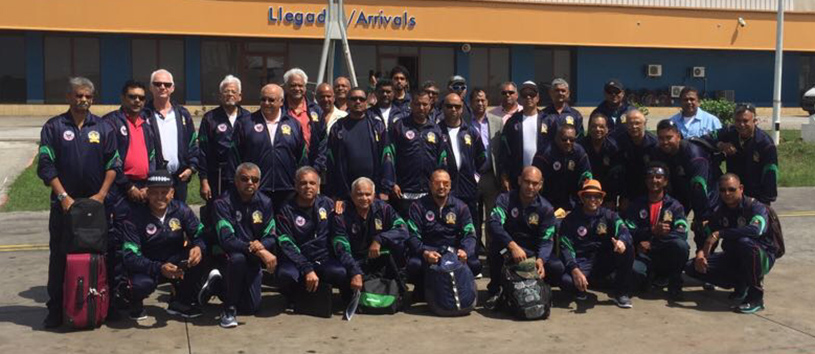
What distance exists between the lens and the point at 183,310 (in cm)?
725

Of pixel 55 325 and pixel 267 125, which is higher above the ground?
pixel 267 125

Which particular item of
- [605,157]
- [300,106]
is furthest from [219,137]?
[605,157]

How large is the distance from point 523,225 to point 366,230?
1356 millimetres

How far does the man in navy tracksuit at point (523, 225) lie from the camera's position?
771 centimetres

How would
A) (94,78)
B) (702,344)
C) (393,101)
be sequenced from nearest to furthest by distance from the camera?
(702,344) < (393,101) < (94,78)

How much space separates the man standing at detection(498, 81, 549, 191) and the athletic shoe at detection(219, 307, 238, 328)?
2.98m

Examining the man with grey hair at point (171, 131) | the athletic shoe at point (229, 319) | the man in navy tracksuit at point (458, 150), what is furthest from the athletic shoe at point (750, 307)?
the man with grey hair at point (171, 131)

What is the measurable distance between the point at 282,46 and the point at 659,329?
90.1ft

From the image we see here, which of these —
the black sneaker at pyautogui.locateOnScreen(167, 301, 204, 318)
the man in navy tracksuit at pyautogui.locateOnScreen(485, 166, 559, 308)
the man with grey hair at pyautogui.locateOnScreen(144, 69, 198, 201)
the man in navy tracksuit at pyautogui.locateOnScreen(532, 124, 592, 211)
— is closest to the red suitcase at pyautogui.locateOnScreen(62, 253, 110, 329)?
the black sneaker at pyautogui.locateOnScreen(167, 301, 204, 318)

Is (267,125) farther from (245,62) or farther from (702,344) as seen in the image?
(245,62)

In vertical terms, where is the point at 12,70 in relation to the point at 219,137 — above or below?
above

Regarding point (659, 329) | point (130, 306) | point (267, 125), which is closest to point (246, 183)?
point (267, 125)

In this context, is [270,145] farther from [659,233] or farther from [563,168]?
[659,233]

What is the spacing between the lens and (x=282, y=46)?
108 feet
